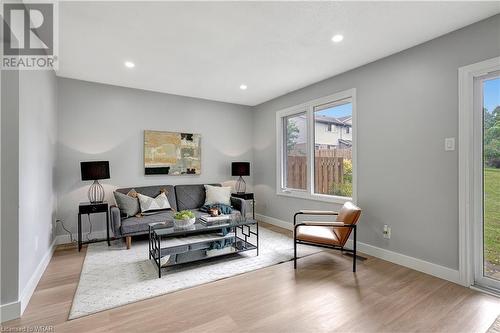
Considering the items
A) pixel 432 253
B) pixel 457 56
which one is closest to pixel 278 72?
pixel 457 56

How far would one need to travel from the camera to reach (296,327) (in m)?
1.90

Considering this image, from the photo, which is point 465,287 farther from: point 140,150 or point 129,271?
point 140,150

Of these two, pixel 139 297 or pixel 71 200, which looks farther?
pixel 71 200

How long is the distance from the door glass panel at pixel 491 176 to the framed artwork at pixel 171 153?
4336 mm

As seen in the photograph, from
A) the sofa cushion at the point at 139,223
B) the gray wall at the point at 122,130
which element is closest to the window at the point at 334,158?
the gray wall at the point at 122,130

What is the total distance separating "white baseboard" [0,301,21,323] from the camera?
6.43 ft

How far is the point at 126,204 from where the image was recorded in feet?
12.9

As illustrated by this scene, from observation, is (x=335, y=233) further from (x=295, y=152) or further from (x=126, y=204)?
(x=126, y=204)

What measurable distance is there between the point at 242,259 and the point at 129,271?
1.35 m

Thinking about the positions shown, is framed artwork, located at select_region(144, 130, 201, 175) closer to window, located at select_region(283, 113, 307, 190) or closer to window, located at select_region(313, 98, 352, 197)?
window, located at select_region(283, 113, 307, 190)

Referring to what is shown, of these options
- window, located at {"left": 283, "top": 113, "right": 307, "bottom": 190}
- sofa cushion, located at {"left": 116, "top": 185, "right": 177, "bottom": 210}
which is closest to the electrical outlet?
window, located at {"left": 283, "top": 113, "right": 307, "bottom": 190}

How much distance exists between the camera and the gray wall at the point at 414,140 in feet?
8.55

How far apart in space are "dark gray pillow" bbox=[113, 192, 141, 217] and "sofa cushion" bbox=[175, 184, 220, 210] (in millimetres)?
825

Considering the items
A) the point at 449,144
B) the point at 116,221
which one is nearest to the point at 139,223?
the point at 116,221
